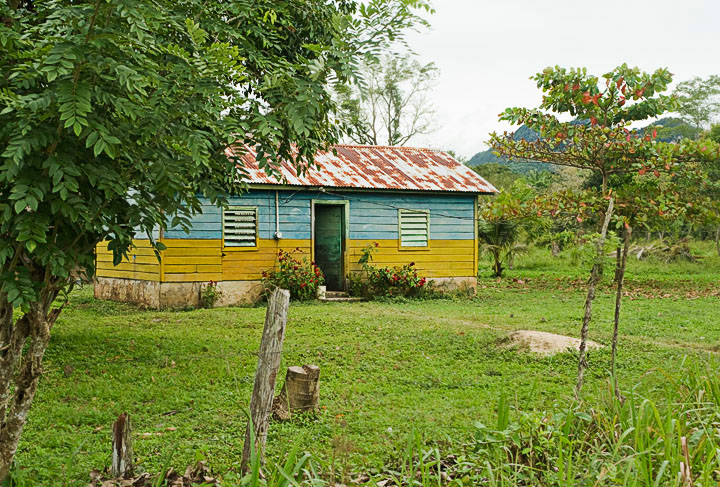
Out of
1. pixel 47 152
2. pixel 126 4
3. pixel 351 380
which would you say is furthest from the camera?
pixel 351 380

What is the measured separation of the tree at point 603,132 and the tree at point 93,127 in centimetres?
322

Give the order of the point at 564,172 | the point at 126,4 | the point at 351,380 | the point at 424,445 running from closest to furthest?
the point at 126,4 → the point at 424,445 → the point at 351,380 → the point at 564,172

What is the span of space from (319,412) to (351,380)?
1169mm

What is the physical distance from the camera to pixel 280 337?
418 centimetres

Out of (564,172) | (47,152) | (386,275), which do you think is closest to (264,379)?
(47,152)

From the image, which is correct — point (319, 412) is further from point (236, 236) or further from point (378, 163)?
point (378, 163)

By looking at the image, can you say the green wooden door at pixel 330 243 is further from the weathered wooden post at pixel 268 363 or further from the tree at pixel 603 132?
the weathered wooden post at pixel 268 363

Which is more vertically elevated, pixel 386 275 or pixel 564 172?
pixel 564 172

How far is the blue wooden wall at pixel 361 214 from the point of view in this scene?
50.7ft

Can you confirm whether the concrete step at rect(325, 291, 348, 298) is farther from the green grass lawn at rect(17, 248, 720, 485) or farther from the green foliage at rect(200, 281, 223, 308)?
the green foliage at rect(200, 281, 223, 308)

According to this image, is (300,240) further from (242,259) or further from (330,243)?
(242,259)

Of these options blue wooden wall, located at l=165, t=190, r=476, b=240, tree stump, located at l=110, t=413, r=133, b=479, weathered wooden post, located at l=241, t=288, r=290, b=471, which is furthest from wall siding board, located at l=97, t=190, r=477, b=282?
weathered wooden post, located at l=241, t=288, r=290, b=471

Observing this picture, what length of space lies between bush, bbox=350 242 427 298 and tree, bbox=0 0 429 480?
12.7 metres

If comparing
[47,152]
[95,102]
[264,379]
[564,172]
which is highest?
[564,172]
